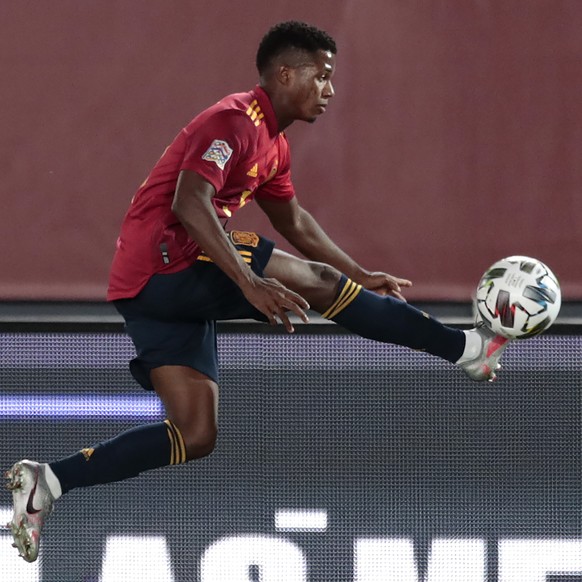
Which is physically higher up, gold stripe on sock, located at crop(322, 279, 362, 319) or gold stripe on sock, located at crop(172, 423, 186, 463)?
gold stripe on sock, located at crop(322, 279, 362, 319)

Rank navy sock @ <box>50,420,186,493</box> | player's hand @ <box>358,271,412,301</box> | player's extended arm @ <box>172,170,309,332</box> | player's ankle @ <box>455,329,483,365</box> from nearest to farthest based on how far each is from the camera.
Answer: player's extended arm @ <box>172,170,309,332</box> < navy sock @ <box>50,420,186,493</box> < player's ankle @ <box>455,329,483,365</box> < player's hand @ <box>358,271,412,301</box>

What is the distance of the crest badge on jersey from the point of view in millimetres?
2867

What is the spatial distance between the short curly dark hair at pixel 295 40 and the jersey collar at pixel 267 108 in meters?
0.09

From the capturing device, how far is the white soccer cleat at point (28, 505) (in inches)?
116

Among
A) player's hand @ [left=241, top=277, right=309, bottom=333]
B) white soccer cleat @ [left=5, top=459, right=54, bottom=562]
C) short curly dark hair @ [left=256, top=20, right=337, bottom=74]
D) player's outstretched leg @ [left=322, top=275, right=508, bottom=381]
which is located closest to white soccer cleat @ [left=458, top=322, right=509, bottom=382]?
player's outstretched leg @ [left=322, top=275, right=508, bottom=381]

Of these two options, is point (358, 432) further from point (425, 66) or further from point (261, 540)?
point (425, 66)

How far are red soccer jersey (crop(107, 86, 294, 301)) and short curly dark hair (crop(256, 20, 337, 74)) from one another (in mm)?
109

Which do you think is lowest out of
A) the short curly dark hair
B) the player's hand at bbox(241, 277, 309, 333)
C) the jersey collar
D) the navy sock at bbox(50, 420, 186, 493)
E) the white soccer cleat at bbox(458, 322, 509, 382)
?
the navy sock at bbox(50, 420, 186, 493)

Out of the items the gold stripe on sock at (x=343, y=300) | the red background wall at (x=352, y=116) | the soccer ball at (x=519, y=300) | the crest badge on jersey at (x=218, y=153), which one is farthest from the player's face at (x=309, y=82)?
the red background wall at (x=352, y=116)

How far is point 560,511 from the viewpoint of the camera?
3506 mm

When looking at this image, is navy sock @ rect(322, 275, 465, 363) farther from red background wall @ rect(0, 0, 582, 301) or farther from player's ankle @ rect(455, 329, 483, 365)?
red background wall @ rect(0, 0, 582, 301)

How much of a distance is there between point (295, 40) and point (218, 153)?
1.35ft

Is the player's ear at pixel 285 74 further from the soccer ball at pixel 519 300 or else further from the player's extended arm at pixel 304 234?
the soccer ball at pixel 519 300

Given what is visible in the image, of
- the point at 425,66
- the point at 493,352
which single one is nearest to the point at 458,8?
the point at 425,66
